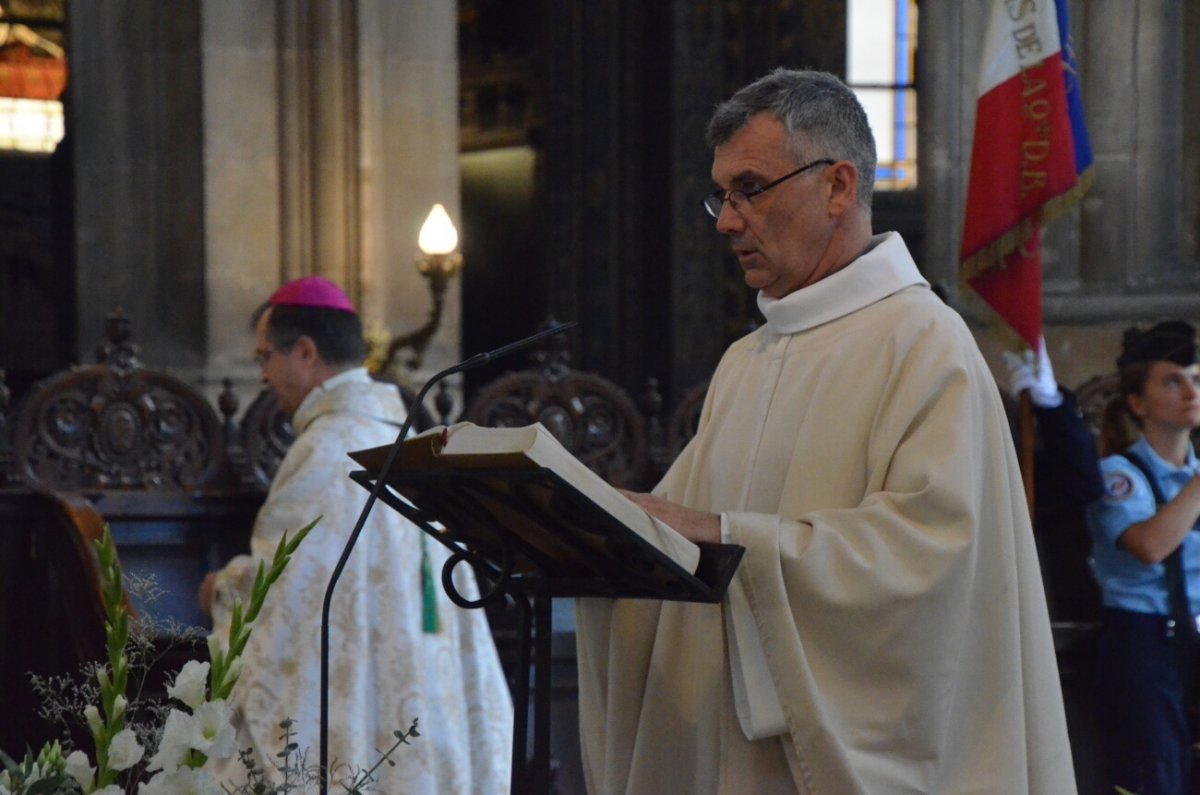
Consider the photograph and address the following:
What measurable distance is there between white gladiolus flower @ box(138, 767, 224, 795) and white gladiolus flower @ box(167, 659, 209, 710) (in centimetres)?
7

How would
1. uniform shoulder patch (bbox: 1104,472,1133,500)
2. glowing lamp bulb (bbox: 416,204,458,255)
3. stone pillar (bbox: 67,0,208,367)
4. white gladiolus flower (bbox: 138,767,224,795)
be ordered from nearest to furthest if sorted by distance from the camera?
1. white gladiolus flower (bbox: 138,767,224,795)
2. uniform shoulder patch (bbox: 1104,472,1133,500)
3. glowing lamp bulb (bbox: 416,204,458,255)
4. stone pillar (bbox: 67,0,208,367)

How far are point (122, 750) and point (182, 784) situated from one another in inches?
2.8

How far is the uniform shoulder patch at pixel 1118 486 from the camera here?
17.3 feet

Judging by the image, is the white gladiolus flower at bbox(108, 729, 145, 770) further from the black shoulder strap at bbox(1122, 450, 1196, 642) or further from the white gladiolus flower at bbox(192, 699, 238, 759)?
the black shoulder strap at bbox(1122, 450, 1196, 642)

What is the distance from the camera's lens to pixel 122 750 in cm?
182

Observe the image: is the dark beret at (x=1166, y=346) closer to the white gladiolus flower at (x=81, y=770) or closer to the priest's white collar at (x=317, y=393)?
the priest's white collar at (x=317, y=393)

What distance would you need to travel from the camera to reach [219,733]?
180cm

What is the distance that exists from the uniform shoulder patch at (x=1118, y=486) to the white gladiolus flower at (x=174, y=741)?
3.94m

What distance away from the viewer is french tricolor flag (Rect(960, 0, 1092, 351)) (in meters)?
5.79

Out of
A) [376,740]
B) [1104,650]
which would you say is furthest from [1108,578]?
[376,740]

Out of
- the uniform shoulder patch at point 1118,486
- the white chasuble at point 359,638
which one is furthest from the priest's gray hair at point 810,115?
the uniform shoulder patch at point 1118,486

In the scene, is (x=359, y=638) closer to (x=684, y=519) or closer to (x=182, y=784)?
(x=684, y=519)

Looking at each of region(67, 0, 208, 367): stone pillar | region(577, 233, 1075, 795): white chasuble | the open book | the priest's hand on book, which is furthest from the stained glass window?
the open book

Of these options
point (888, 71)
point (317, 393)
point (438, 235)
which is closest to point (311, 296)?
point (317, 393)
